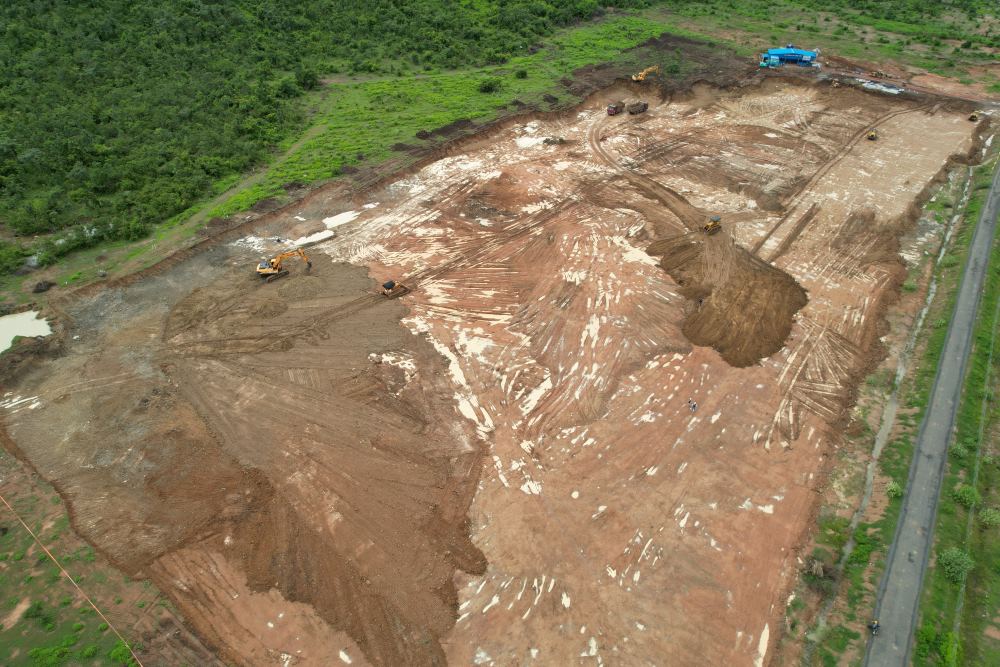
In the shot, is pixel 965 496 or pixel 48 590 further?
pixel 965 496

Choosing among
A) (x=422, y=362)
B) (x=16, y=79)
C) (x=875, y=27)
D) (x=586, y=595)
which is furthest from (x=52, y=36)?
(x=875, y=27)

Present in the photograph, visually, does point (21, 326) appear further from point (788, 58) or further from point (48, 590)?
point (788, 58)

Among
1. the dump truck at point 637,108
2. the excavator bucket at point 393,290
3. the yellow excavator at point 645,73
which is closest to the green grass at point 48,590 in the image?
the excavator bucket at point 393,290

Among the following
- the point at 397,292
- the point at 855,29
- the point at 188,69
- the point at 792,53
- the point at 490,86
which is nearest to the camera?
the point at 397,292

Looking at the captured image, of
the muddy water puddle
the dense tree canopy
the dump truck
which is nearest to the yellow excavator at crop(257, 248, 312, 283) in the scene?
the dense tree canopy

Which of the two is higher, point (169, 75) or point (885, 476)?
point (169, 75)

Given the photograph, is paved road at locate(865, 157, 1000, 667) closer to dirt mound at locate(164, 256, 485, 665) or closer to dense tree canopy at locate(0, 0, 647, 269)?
dirt mound at locate(164, 256, 485, 665)

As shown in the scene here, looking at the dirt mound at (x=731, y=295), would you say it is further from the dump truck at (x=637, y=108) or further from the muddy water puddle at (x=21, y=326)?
the muddy water puddle at (x=21, y=326)

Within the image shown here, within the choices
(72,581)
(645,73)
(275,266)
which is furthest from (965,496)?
(645,73)
